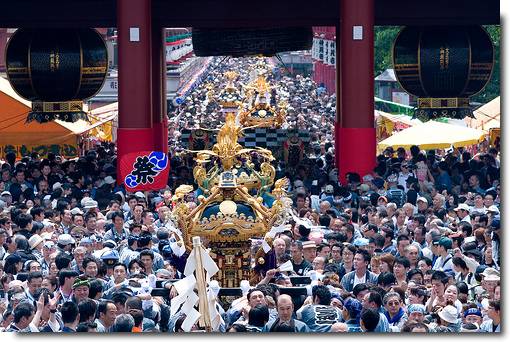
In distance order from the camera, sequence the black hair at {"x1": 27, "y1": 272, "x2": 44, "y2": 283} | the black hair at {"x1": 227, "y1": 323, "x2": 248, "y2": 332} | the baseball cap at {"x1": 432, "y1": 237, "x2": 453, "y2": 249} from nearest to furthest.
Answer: the black hair at {"x1": 227, "y1": 323, "x2": 248, "y2": 332} → the black hair at {"x1": 27, "y1": 272, "x2": 44, "y2": 283} → the baseball cap at {"x1": 432, "y1": 237, "x2": 453, "y2": 249}

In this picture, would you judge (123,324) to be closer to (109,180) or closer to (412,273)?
(412,273)

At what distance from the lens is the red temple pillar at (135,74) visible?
27.8 meters

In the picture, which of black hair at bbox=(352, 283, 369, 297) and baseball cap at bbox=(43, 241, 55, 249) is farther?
baseball cap at bbox=(43, 241, 55, 249)

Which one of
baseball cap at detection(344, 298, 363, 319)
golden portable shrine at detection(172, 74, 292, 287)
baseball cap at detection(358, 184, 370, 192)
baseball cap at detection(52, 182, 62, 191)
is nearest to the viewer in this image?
baseball cap at detection(344, 298, 363, 319)

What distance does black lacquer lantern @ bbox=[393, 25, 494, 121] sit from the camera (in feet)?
93.4

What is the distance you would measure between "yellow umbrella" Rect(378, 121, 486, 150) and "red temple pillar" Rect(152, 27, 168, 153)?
5163 millimetres

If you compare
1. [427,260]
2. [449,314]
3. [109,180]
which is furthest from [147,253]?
[109,180]

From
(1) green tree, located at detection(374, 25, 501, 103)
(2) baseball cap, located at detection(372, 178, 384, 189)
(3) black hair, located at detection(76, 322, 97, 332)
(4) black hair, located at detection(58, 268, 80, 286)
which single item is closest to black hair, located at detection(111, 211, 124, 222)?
(4) black hair, located at detection(58, 268, 80, 286)

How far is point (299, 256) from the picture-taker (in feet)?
54.8

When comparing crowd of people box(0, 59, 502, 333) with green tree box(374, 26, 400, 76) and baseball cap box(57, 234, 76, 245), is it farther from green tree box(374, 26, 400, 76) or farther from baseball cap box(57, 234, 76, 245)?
green tree box(374, 26, 400, 76)

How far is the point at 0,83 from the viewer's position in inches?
1359

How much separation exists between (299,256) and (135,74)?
39.1 ft

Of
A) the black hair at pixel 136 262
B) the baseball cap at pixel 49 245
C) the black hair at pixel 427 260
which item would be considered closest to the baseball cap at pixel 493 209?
the black hair at pixel 427 260

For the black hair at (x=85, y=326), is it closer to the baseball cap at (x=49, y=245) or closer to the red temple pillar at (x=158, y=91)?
the baseball cap at (x=49, y=245)
